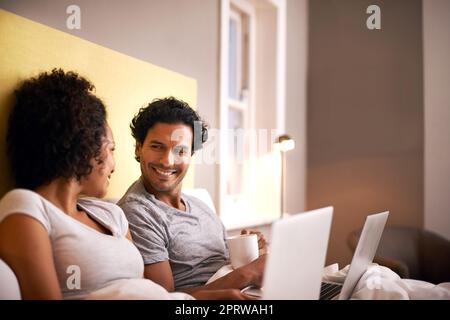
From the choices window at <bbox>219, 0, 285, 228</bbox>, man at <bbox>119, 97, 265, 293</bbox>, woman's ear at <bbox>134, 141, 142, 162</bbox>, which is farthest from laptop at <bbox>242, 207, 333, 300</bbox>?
window at <bbox>219, 0, 285, 228</bbox>

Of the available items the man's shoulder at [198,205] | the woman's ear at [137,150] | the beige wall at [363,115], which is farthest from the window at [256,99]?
the woman's ear at [137,150]

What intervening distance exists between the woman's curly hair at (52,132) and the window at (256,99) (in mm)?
1609

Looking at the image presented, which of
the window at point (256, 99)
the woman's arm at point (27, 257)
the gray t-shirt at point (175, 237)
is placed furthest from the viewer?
the window at point (256, 99)

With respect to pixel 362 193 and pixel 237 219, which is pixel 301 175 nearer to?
pixel 362 193

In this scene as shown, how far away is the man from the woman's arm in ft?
1.23

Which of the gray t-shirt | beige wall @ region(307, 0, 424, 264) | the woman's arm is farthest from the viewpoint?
beige wall @ region(307, 0, 424, 264)

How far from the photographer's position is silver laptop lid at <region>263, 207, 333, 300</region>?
735 mm

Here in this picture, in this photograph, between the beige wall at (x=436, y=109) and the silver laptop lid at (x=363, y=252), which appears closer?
the silver laptop lid at (x=363, y=252)

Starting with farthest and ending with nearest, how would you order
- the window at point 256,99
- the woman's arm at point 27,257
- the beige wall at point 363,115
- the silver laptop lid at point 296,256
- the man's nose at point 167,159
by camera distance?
1. the beige wall at point 363,115
2. the window at point 256,99
3. the man's nose at point 167,159
4. the woman's arm at point 27,257
5. the silver laptop lid at point 296,256

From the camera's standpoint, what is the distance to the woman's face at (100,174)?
3.55ft

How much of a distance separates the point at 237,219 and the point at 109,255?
1.37m

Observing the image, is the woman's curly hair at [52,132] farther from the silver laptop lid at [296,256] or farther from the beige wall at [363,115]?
the beige wall at [363,115]

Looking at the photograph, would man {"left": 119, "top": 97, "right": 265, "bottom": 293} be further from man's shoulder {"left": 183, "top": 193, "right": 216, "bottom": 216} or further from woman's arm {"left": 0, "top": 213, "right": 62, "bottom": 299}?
woman's arm {"left": 0, "top": 213, "right": 62, "bottom": 299}

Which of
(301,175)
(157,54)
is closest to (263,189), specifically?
(301,175)
